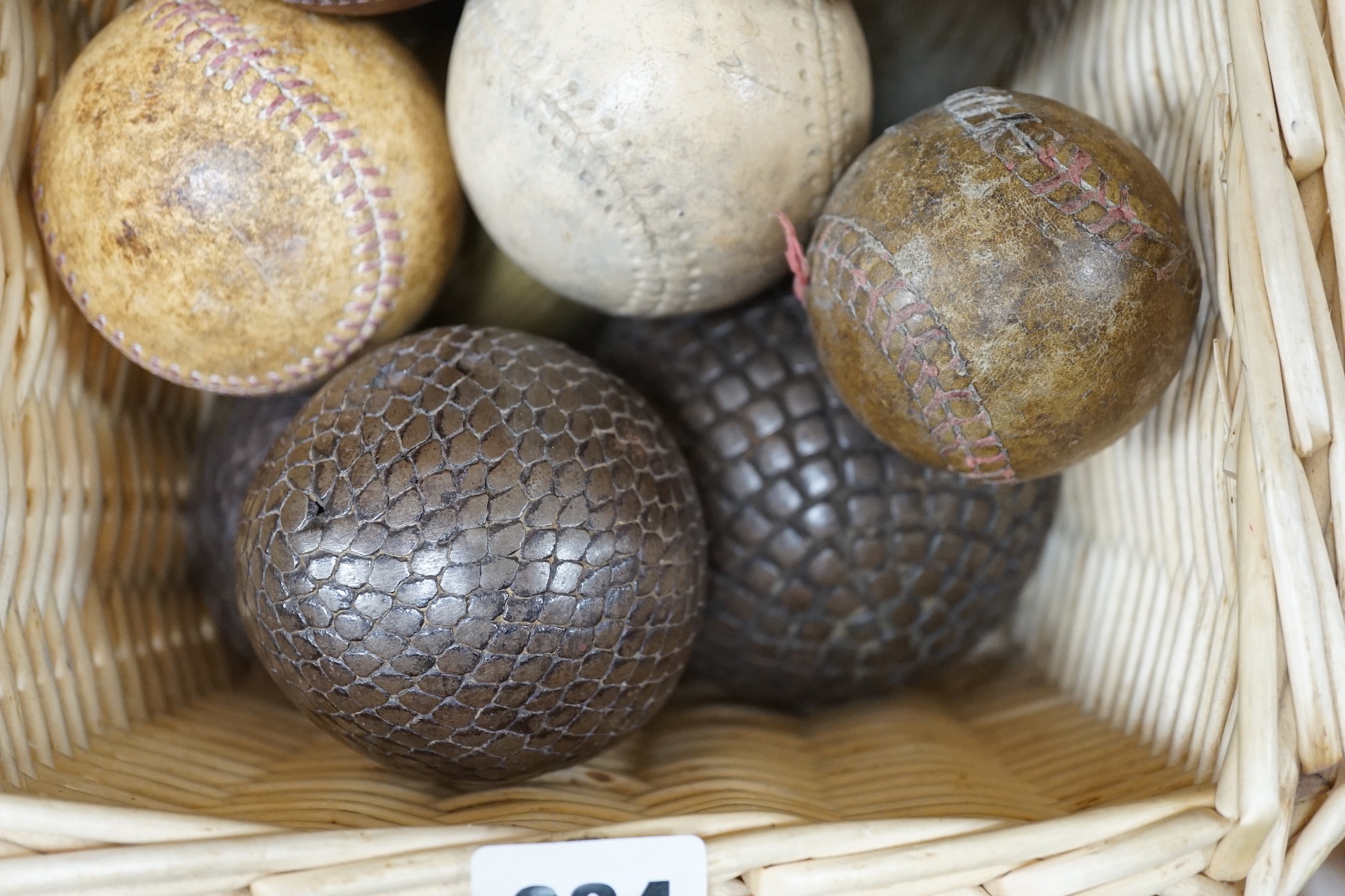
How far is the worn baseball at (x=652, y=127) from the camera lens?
2.68 ft

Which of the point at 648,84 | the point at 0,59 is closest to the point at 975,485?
the point at 648,84

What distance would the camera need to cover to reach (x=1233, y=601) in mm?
762

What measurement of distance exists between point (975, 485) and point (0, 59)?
1.02m

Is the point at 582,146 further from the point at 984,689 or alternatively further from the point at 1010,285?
the point at 984,689

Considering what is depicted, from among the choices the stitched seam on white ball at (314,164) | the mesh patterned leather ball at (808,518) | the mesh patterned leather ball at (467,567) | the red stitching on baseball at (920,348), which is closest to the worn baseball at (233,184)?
the stitched seam on white ball at (314,164)

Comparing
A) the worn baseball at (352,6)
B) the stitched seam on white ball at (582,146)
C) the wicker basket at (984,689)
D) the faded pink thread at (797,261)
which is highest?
the worn baseball at (352,6)

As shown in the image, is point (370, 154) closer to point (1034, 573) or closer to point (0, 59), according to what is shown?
point (0, 59)

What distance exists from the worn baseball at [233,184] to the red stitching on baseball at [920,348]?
1.38ft

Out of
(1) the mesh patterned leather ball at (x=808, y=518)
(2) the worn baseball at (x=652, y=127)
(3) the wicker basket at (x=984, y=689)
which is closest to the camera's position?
(3) the wicker basket at (x=984, y=689)

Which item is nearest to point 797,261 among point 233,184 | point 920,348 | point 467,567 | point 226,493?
point 920,348

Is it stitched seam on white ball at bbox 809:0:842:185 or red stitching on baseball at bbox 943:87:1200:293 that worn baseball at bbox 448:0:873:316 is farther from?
red stitching on baseball at bbox 943:87:1200:293

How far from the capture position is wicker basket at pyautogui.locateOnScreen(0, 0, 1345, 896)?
2.25 feet

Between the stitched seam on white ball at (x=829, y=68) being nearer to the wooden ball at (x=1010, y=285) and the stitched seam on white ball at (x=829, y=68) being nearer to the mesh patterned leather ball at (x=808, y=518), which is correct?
the wooden ball at (x=1010, y=285)

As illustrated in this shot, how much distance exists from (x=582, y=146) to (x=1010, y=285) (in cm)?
38
